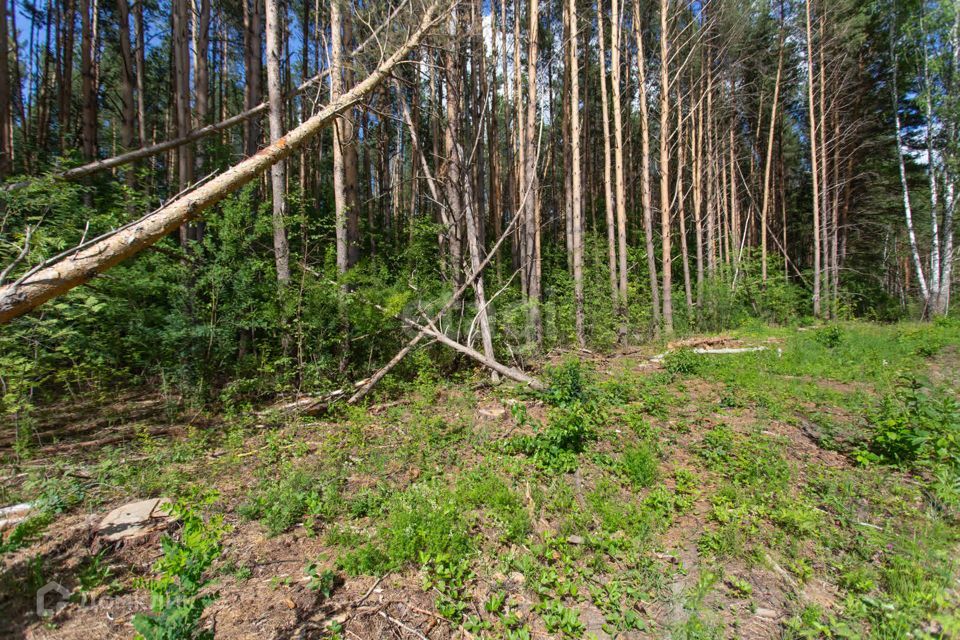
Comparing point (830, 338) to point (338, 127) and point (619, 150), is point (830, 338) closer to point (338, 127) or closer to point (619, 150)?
point (619, 150)

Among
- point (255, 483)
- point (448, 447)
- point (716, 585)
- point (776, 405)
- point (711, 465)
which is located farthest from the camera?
point (776, 405)

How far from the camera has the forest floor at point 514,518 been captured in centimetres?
229

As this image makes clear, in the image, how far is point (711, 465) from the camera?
3.87 meters

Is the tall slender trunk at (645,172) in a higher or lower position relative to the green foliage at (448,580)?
higher

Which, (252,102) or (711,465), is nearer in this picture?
(711,465)

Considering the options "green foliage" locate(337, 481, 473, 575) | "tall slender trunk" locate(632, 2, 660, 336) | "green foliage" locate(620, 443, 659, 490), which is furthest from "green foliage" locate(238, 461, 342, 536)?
"tall slender trunk" locate(632, 2, 660, 336)

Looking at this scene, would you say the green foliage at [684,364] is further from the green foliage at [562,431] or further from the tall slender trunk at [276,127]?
the tall slender trunk at [276,127]

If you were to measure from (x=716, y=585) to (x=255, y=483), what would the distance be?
3.63 m

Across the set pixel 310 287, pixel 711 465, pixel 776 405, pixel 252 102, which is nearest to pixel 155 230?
pixel 310 287

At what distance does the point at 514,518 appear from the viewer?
3066mm

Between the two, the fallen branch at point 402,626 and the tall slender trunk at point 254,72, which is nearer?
the fallen branch at point 402,626

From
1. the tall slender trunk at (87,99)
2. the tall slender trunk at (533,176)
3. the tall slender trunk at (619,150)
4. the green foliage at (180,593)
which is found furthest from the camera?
the tall slender trunk at (619,150)

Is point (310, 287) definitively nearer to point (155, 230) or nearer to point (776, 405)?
point (155, 230)

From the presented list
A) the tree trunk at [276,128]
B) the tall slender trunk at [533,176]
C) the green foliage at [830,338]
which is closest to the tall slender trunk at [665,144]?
the green foliage at [830,338]
